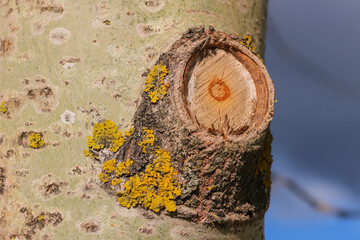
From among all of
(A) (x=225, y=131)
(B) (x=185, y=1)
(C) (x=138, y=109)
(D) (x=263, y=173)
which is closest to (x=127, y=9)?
(B) (x=185, y=1)

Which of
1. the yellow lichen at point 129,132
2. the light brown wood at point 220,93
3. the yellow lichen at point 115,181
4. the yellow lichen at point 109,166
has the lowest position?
the yellow lichen at point 115,181

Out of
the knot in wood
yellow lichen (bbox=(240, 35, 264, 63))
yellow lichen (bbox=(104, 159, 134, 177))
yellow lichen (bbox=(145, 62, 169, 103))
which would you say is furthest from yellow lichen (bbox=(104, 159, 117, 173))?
yellow lichen (bbox=(240, 35, 264, 63))

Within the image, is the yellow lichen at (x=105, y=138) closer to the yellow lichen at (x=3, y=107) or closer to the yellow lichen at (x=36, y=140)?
the yellow lichen at (x=36, y=140)

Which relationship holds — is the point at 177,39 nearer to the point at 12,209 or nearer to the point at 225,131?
the point at 225,131

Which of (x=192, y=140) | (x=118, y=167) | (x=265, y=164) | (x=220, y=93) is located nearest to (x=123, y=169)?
(x=118, y=167)

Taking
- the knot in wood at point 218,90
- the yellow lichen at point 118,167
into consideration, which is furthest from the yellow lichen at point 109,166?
the knot in wood at point 218,90

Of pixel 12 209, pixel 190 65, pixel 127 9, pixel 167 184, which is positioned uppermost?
pixel 127 9
